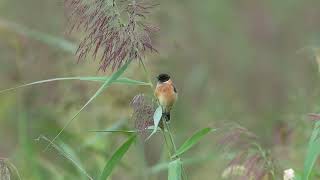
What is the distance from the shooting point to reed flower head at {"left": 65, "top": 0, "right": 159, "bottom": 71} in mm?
3478

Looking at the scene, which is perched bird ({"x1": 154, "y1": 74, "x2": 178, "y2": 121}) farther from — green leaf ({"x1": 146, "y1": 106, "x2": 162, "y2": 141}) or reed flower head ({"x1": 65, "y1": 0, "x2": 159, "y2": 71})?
reed flower head ({"x1": 65, "y1": 0, "x2": 159, "y2": 71})

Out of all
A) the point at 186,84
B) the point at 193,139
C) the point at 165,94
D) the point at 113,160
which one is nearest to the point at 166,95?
the point at 165,94

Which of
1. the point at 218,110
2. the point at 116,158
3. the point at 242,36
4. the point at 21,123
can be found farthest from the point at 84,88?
the point at 242,36

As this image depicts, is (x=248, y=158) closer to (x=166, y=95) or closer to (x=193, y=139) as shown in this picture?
(x=193, y=139)

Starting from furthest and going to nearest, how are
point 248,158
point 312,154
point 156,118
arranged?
point 248,158
point 312,154
point 156,118

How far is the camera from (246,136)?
417cm

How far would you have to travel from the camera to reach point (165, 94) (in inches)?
144

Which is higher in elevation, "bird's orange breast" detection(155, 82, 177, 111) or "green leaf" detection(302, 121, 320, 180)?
"bird's orange breast" detection(155, 82, 177, 111)

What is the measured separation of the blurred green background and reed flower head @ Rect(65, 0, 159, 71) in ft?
2.93

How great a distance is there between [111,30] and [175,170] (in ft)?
1.81

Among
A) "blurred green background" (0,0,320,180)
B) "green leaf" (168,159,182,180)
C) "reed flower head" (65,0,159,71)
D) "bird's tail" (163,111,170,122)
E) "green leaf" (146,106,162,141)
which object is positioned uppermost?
"reed flower head" (65,0,159,71)

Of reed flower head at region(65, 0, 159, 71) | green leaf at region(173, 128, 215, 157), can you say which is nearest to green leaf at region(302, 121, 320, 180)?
green leaf at region(173, 128, 215, 157)

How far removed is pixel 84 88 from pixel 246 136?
99.0 inches

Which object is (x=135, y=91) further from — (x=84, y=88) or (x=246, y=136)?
(x=246, y=136)
